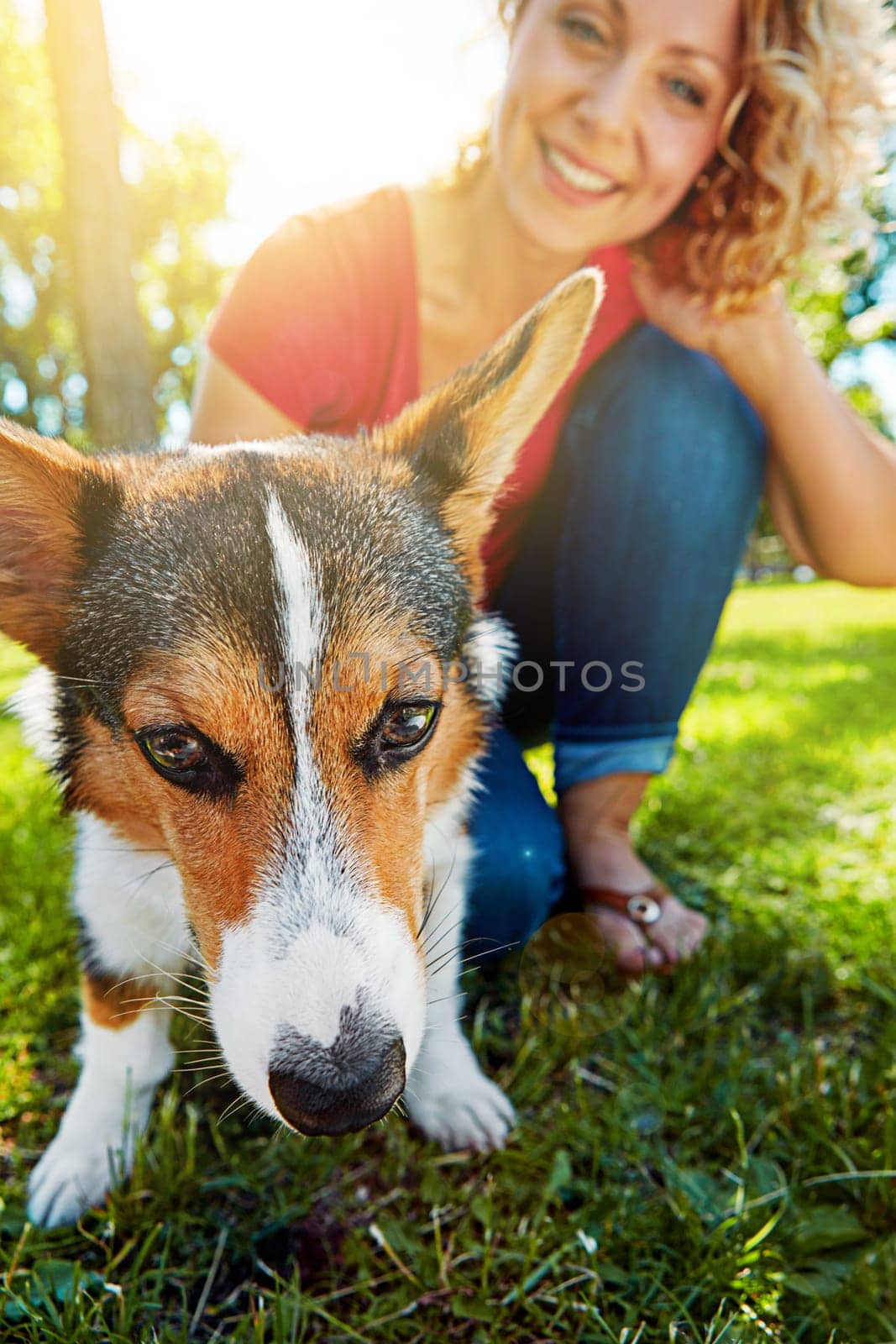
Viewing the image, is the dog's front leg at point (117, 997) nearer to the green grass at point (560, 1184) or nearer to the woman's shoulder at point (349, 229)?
the green grass at point (560, 1184)

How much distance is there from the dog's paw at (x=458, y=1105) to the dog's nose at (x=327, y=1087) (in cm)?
88

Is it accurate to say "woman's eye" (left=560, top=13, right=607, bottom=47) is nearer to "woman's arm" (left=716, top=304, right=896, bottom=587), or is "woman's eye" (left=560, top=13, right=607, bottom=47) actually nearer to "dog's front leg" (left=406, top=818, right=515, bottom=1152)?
"woman's arm" (left=716, top=304, right=896, bottom=587)

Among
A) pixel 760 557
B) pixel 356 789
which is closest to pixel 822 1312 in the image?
pixel 356 789

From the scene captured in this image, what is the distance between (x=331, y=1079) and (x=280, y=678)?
0.69m

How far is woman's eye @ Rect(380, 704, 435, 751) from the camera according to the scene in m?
1.80

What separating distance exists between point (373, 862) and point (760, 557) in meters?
43.4

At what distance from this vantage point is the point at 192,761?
1.71 m

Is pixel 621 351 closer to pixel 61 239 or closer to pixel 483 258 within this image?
pixel 483 258

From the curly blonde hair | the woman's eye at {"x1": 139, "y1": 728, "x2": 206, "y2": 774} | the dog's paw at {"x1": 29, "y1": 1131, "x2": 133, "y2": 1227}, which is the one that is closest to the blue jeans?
the curly blonde hair

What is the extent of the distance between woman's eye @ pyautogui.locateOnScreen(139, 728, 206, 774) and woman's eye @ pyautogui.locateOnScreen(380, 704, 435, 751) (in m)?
0.36

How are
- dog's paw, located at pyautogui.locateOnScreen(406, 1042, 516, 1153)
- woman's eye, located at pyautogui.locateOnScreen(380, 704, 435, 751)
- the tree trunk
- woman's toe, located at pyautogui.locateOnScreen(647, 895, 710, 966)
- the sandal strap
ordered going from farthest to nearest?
the tree trunk < the sandal strap < woman's toe, located at pyautogui.locateOnScreen(647, 895, 710, 966) < dog's paw, located at pyautogui.locateOnScreen(406, 1042, 516, 1153) < woman's eye, located at pyautogui.locateOnScreen(380, 704, 435, 751)

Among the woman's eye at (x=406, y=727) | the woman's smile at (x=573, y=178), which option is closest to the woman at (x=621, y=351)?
the woman's smile at (x=573, y=178)

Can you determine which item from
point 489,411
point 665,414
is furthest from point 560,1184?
point 665,414

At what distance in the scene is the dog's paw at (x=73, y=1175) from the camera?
199 centimetres
